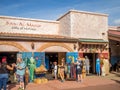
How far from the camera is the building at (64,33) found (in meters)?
16.4

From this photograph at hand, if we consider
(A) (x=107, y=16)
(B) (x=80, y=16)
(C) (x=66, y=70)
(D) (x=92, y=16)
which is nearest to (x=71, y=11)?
(B) (x=80, y=16)

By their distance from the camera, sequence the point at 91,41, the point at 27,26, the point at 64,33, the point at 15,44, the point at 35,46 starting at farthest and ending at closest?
1. the point at 64,33
2. the point at 27,26
3. the point at 91,41
4. the point at 35,46
5. the point at 15,44

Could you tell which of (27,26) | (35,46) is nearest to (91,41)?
(35,46)

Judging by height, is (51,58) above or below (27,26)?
below

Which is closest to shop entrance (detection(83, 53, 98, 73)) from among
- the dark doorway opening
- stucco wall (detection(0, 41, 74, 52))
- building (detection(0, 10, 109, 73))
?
building (detection(0, 10, 109, 73))

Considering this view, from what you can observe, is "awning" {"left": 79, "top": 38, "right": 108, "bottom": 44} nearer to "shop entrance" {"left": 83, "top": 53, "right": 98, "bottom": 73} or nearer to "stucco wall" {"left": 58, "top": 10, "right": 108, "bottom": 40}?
"stucco wall" {"left": 58, "top": 10, "right": 108, "bottom": 40}

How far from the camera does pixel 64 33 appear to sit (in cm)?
1983

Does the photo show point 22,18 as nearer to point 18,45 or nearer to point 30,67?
point 18,45

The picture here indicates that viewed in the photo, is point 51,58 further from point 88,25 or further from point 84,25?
point 88,25

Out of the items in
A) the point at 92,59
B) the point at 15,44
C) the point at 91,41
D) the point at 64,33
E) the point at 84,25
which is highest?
the point at 84,25

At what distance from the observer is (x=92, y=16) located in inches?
774

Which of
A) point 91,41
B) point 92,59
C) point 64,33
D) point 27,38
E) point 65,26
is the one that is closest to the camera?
point 27,38

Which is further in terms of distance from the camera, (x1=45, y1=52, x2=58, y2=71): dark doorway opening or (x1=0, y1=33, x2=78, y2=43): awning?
(x1=45, y1=52, x2=58, y2=71): dark doorway opening

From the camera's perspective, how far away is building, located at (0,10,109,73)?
16.4 m
